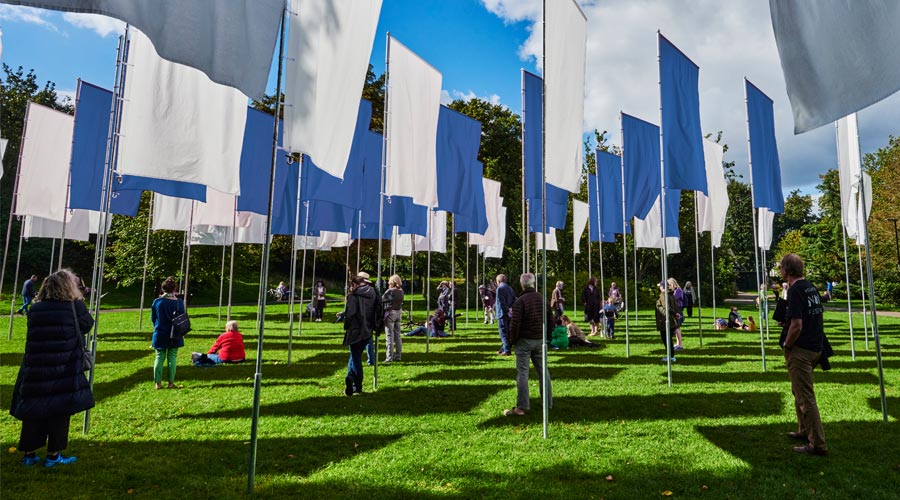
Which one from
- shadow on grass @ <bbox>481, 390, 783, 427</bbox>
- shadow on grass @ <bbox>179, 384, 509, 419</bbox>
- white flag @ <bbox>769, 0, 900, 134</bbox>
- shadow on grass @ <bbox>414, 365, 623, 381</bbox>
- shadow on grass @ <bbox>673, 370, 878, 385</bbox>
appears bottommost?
shadow on grass @ <bbox>179, 384, 509, 419</bbox>

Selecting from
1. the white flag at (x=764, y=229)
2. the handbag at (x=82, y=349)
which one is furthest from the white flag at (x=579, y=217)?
the handbag at (x=82, y=349)

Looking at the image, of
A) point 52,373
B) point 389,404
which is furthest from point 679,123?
point 52,373

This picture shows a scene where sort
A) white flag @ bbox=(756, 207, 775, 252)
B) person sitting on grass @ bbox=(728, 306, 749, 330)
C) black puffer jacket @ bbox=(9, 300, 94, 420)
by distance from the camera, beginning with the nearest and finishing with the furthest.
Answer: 1. black puffer jacket @ bbox=(9, 300, 94, 420)
2. white flag @ bbox=(756, 207, 775, 252)
3. person sitting on grass @ bbox=(728, 306, 749, 330)

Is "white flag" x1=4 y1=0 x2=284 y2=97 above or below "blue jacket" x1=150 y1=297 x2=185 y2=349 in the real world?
above

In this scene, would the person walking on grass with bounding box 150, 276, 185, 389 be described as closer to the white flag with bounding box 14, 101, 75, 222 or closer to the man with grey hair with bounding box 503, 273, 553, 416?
the man with grey hair with bounding box 503, 273, 553, 416

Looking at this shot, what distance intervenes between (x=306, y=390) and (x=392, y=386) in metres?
A: 1.59

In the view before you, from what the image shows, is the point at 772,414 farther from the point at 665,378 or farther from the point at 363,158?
the point at 363,158

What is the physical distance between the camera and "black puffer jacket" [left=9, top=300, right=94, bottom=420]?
5355 mm

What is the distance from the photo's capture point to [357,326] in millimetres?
9070

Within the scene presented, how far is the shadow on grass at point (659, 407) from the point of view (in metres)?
7.76

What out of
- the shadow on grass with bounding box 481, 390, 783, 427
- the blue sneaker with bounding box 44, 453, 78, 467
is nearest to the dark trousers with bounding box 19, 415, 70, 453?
the blue sneaker with bounding box 44, 453, 78, 467

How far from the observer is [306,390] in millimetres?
9570

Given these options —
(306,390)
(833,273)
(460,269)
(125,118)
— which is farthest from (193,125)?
(833,273)

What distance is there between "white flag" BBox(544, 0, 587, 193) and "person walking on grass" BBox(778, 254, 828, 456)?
307cm
